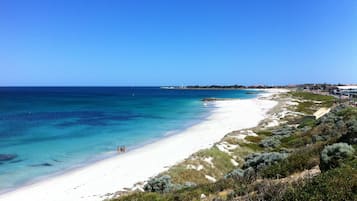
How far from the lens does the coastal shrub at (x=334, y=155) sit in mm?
8858

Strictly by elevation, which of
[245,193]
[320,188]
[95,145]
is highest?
[320,188]

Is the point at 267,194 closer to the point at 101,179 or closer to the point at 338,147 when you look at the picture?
the point at 338,147

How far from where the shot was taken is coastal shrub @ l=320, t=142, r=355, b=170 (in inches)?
349

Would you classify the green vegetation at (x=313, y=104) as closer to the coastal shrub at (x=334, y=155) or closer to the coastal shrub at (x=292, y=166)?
the coastal shrub at (x=292, y=166)

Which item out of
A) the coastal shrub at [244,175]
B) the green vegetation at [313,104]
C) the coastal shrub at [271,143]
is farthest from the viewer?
the green vegetation at [313,104]

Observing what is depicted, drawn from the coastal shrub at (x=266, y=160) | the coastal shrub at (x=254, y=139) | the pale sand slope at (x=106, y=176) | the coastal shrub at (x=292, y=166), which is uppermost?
the coastal shrub at (x=292, y=166)

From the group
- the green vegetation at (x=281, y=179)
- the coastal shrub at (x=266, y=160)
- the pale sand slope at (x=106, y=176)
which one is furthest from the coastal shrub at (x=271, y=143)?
the coastal shrub at (x=266, y=160)

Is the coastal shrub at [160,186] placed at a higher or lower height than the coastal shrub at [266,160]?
lower

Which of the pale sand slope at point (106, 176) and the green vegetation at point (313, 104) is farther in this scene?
the green vegetation at point (313, 104)

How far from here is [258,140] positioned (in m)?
25.7

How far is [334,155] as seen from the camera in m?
9.14

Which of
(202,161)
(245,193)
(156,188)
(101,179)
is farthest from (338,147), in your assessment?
(101,179)

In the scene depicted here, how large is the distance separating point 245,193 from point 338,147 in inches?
144

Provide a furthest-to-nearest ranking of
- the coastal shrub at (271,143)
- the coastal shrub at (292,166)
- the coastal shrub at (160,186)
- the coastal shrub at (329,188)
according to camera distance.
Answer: the coastal shrub at (271,143)
the coastal shrub at (160,186)
the coastal shrub at (292,166)
the coastal shrub at (329,188)
